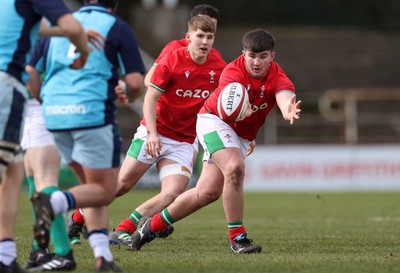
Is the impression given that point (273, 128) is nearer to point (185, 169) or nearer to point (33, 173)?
point (185, 169)

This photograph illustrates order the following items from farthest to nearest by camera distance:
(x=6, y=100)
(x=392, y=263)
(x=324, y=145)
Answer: (x=324, y=145), (x=392, y=263), (x=6, y=100)

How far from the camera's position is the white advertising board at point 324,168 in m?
23.3

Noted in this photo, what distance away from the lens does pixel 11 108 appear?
616cm

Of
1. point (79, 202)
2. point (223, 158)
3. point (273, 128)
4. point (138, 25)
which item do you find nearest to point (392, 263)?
point (223, 158)

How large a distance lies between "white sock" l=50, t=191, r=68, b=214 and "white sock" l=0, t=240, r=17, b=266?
44 cm

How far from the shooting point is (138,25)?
3531cm

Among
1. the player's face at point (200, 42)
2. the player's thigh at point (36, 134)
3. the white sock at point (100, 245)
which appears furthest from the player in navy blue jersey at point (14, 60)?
the player's face at point (200, 42)

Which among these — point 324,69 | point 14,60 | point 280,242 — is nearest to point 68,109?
point 14,60

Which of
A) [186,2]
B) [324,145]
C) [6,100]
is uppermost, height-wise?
[186,2]

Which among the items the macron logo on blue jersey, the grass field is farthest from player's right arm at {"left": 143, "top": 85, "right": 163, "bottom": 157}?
the macron logo on blue jersey

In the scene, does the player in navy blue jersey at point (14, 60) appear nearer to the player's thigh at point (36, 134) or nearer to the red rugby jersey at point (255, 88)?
the player's thigh at point (36, 134)

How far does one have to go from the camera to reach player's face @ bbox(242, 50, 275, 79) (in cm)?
835

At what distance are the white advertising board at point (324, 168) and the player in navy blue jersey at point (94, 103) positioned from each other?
16.9 meters

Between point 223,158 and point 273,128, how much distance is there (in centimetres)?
1816
